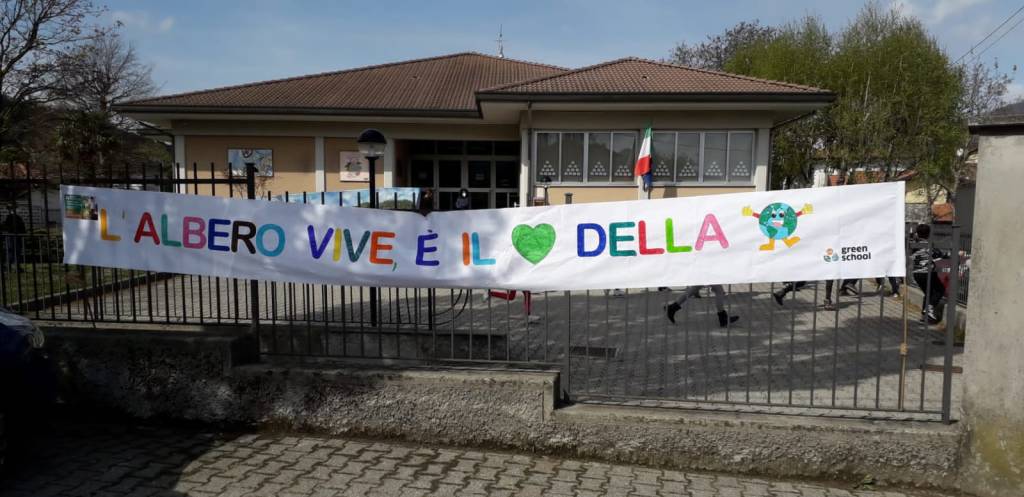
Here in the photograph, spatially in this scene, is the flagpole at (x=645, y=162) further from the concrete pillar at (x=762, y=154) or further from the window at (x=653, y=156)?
the concrete pillar at (x=762, y=154)

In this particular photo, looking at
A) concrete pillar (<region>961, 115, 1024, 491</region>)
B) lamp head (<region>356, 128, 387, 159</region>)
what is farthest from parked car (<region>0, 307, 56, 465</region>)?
concrete pillar (<region>961, 115, 1024, 491</region>)

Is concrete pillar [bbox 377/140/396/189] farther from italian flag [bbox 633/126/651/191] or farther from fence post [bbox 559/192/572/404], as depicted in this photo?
fence post [bbox 559/192/572/404]

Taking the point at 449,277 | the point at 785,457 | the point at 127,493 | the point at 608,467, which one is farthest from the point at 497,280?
the point at 127,493

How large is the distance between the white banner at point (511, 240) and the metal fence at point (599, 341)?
24cm

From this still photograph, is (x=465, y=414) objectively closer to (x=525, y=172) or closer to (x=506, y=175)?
(x=525, y=172)

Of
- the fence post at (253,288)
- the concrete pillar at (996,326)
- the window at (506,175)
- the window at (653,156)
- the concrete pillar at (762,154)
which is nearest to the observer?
the concrete pillar at (996,326)

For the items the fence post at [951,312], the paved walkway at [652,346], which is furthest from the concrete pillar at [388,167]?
the fence post at [951,312]

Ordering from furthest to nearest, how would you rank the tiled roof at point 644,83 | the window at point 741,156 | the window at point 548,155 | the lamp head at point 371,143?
1. the window at point 548,155
2. the window at point 741,156
3. the tiled roof at point 644,83
4. the lamp head at point 371,143

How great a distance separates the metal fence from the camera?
476cm

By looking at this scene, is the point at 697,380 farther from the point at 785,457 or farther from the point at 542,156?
the point at 542,156

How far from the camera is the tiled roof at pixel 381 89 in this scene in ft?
60.8

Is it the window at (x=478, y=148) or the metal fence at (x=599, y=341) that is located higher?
the window at (x=478, y=148)

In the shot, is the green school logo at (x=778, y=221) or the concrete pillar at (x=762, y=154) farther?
the concrete pillar at (x=762, y=154)

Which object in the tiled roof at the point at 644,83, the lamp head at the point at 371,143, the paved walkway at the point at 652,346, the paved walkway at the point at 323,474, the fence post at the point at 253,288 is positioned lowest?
the paved walkway at the point at 323,474
